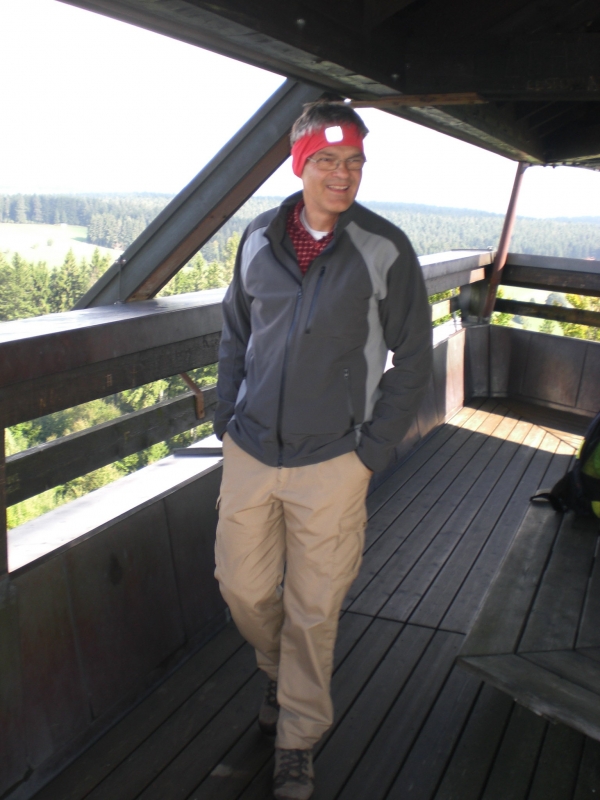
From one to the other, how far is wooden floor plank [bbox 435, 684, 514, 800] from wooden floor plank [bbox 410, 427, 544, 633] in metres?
0.47

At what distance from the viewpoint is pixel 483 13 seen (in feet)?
9.84

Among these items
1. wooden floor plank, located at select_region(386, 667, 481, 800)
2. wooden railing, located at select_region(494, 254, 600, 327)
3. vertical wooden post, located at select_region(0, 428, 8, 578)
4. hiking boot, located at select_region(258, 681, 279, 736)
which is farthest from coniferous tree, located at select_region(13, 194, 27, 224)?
wooden railing, located at select_region(494, 254, 600, 327)

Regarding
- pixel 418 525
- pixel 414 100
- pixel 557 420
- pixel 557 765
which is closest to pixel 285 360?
pixel 557 765

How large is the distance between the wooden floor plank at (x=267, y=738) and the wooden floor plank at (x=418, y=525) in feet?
0.74

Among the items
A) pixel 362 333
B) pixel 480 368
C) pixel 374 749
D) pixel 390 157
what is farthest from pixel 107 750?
pixel 480 368

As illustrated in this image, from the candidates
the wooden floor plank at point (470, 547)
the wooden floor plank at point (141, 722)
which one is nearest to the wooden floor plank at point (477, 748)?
the wooden floor plank at point (470, 547)

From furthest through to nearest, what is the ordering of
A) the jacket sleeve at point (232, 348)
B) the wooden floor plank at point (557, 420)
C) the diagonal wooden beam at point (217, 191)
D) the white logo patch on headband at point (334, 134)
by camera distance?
the wooden floor plank at point (557, 420), the diagonal wooden beam at point (217, 191), the jacket sleeve at point (232, 348), the white logo patch on headband at point (334, 134)

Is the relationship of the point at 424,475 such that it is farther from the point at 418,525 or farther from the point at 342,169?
the point at 342,169

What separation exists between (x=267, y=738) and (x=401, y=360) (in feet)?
4.17

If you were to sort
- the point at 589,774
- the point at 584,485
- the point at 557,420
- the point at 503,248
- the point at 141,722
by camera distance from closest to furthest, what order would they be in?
the point at 589,774 → the point at 141,722 → the point at 584,485 → the point at 557,420 → the point at 503,248

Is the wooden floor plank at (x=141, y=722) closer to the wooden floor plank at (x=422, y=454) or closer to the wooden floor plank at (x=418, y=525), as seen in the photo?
the wooden floor plank at (x=418, y=525)

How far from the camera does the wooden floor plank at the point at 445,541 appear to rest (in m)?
3.17

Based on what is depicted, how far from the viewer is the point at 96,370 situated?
2.19m

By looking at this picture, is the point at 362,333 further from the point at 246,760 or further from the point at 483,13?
the point at 483,13
